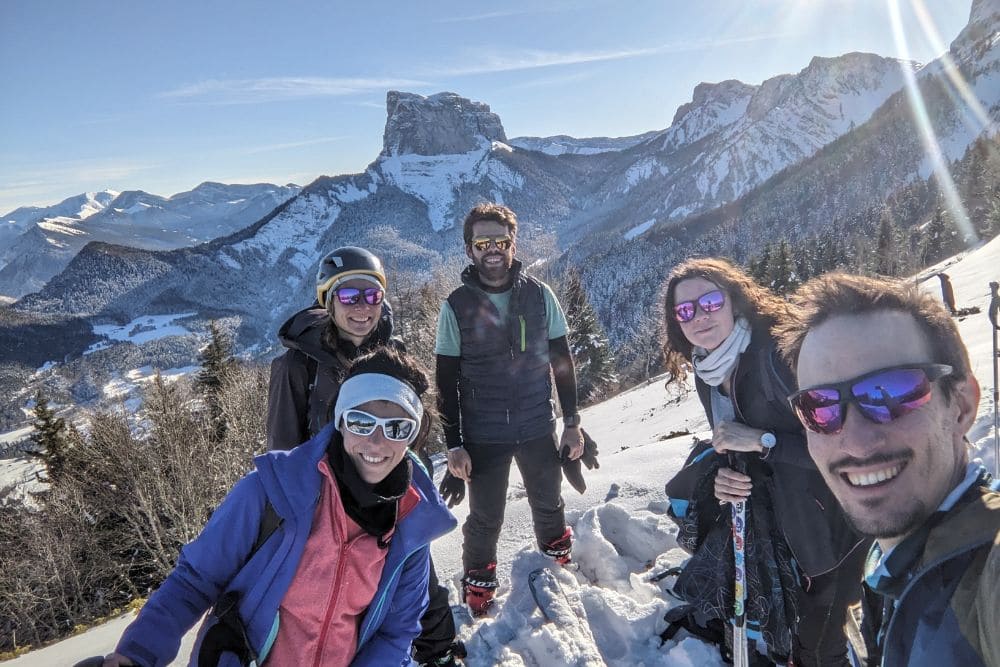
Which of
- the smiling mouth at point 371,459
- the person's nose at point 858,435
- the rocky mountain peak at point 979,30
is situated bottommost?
the person's nose at point 858,435

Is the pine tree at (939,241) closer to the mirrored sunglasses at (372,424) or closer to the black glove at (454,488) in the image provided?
the black glove at (454,488)

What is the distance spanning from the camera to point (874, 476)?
1.27 metres

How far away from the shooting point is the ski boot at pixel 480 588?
3066 mm

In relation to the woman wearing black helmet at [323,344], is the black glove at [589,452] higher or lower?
lower

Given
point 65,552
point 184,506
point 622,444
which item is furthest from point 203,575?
point 65,552

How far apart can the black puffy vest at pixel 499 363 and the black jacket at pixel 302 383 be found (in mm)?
824

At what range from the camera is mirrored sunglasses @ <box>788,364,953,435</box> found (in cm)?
127

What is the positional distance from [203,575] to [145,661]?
0.87 ft

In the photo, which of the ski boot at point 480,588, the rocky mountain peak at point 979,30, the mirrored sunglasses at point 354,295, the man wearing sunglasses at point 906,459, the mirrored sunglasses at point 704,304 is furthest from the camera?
the rocky mountain peak at point 979,30

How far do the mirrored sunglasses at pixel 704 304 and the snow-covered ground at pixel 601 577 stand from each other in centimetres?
77

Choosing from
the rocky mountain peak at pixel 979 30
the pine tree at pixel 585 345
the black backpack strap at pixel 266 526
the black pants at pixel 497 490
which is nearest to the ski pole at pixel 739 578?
the black pants at pixel 497 490

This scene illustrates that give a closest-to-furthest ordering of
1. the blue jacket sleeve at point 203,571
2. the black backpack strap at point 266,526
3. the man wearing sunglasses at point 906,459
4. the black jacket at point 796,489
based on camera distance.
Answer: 1. the man wearing sunglasses at point 906,459
2. the blue jacket sleeve at point 203,571
3. the black backpack strap at point 266,526
4. the black jacket at point 796,489

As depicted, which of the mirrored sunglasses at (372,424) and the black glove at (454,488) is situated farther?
the black glove at (454,488)

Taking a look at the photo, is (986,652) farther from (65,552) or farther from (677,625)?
(65,552)
